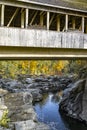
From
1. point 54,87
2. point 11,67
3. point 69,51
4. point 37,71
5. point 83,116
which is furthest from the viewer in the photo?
point 37,71

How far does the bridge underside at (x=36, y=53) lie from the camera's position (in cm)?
1837

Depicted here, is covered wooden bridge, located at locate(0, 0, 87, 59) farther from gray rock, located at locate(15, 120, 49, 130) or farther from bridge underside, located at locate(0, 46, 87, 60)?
gray rock, located at locate(15, 120, 49, 130)

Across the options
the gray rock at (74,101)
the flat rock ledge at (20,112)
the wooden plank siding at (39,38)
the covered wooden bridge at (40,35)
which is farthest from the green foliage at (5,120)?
the gray rock at (74,101)

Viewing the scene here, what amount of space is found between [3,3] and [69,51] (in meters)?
5.92

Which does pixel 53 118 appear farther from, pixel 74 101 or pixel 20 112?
pixel 20 112

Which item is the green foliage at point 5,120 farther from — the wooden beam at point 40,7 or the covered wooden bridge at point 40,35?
the wooden beam at point 40,7

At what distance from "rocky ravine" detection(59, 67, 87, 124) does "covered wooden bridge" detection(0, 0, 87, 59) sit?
7448mm

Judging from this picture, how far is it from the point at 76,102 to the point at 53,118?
9.99ft

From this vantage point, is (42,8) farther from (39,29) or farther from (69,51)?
(69,51)

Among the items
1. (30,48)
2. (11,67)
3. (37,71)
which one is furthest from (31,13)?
(37,71)

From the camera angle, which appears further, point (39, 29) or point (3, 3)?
point (39, 29)

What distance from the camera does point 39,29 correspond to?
64.2 ft

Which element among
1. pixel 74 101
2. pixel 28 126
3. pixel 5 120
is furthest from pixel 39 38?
pixel 74 101

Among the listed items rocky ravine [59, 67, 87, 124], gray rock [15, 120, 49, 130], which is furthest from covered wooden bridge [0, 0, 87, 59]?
rocky ravine [59, 67, 87, 124]
